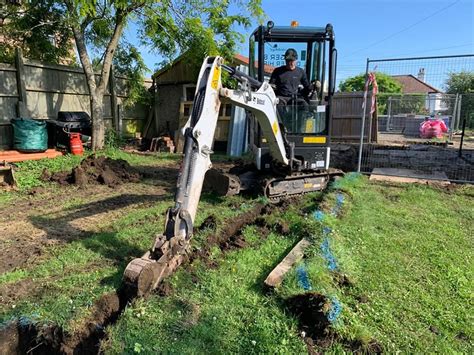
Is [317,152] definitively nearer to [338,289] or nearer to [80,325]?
[338,289]

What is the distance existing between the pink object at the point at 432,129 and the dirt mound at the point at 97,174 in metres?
13.2

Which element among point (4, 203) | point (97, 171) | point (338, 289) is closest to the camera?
point (338, 289)

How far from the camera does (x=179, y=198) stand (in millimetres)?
3605

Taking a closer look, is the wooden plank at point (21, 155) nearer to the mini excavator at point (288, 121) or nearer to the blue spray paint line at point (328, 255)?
the mini excavator at point (288, 121)

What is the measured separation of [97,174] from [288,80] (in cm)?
429

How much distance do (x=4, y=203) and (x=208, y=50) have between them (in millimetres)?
6445

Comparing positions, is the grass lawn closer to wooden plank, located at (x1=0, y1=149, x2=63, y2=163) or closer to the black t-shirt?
the black t-shirt

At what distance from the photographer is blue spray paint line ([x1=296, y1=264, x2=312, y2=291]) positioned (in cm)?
342

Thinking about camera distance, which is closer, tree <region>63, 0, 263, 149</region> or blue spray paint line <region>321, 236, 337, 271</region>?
blue spray paint line <region>321, 236, 337, 271</region>

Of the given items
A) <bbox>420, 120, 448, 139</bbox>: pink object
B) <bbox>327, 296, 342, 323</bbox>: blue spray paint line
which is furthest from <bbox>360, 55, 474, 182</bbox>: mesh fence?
<bbox>327, 296, 342, 323</bbox>: blue spray paint line

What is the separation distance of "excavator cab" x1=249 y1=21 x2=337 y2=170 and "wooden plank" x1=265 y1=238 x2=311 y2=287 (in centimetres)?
Answer: 239

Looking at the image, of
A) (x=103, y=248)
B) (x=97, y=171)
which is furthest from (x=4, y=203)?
(x=103, y=248)

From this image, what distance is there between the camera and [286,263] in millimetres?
3850

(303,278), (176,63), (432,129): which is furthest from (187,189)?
(432,129)
